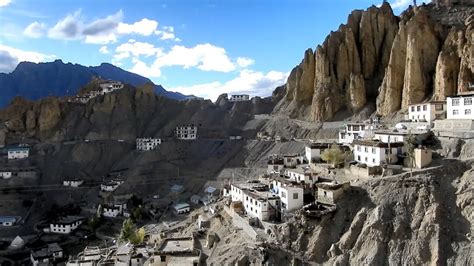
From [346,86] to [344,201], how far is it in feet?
189

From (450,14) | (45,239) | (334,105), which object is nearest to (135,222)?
(45,239)

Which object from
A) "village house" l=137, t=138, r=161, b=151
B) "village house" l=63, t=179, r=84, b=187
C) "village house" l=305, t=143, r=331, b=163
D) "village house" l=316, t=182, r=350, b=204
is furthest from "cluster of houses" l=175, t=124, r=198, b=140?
"village house" l=316, t=182, r=350, b=204

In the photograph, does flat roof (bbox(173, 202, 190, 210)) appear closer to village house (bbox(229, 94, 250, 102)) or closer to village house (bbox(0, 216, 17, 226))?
village house (bbox(0, 216, 17, 226))

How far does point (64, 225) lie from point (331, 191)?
5051cm

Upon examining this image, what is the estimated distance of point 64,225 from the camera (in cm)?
7650

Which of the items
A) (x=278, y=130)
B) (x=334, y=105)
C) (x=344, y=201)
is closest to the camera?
(x=344, y=201)

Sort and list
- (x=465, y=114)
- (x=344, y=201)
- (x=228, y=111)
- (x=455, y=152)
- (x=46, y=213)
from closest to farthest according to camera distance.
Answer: (x=344, y=201), (x=455, y=152), (x=465, y=114), (x=46, y=213), (x=228, y=111)

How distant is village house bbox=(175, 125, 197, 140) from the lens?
4291 inches

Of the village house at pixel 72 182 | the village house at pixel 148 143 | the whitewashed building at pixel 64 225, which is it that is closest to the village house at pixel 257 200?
the whitewashed building at pixel 64 225

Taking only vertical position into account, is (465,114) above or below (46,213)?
above

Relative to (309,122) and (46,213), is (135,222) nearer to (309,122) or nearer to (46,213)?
(46,213)

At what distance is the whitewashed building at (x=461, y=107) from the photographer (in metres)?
A: 52.6

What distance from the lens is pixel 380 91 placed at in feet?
285

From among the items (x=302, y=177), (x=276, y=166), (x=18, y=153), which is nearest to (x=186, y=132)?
(x=18, y=153)
